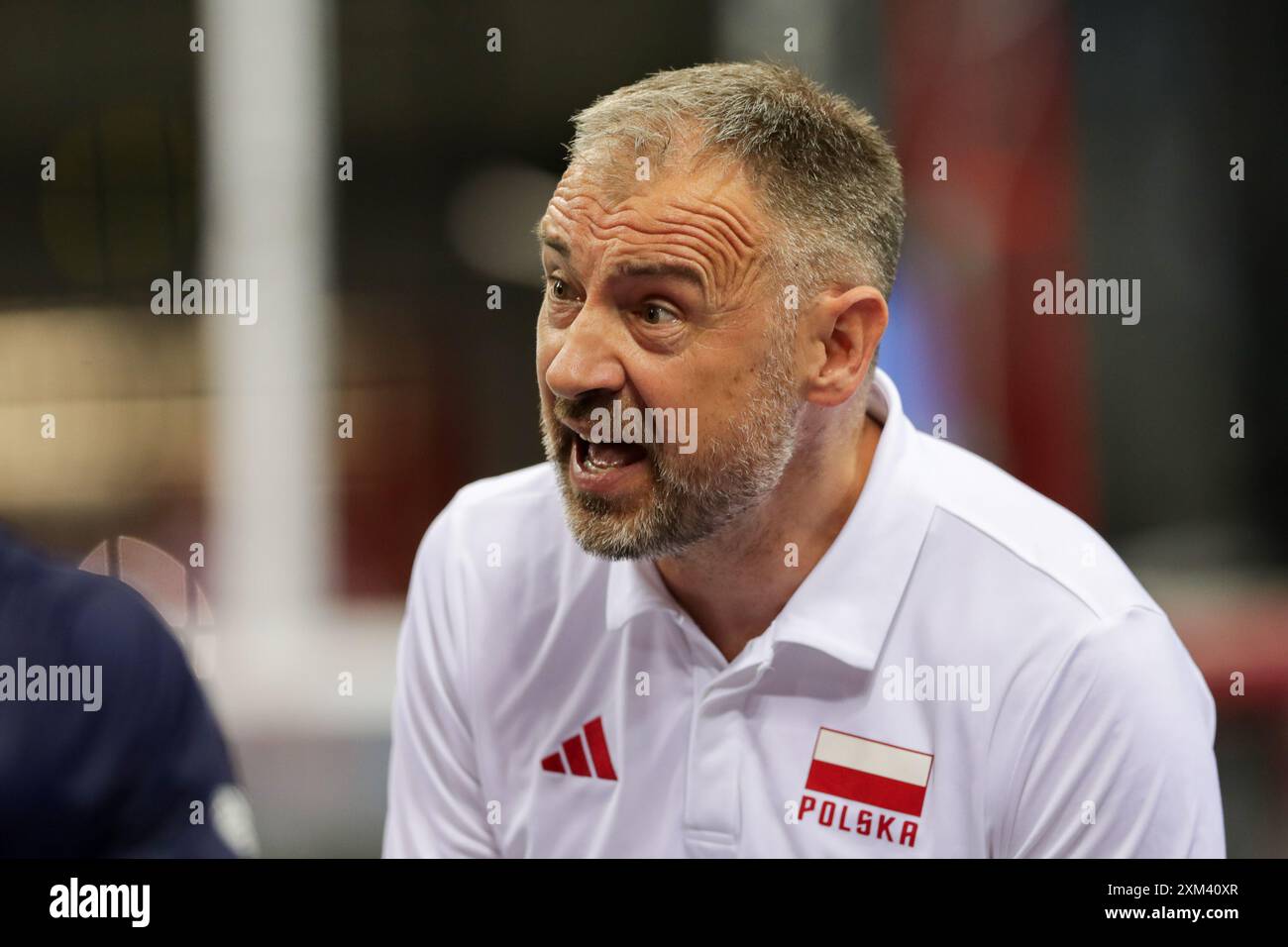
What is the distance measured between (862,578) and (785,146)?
64 centimetres

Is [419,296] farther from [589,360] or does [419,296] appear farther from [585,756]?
[585,756]

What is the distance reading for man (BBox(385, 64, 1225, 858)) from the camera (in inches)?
65.5

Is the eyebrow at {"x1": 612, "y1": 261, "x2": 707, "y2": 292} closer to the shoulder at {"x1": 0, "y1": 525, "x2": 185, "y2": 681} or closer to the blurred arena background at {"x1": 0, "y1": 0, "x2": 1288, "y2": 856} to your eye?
the blurred arena background at {"x1": 0, "y1": 0, "x2": 1288, "y2": 856}

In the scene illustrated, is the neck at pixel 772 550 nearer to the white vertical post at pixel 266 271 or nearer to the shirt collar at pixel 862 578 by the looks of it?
the shirt collar at pixel 862 578

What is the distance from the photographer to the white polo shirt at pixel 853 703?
1.66m

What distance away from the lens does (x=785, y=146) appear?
1700 mm

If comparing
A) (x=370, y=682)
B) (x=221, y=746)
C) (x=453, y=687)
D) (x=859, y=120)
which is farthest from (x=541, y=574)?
(x=859, y=120)

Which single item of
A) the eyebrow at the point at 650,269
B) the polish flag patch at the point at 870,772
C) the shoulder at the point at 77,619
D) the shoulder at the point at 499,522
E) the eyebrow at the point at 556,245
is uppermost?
the eyebrow at the point at 556,245

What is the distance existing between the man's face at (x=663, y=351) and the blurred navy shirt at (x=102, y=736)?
713 mm

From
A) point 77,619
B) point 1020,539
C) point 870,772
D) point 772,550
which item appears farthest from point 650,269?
point 77,619

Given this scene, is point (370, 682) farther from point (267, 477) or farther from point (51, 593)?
point (51, 593)

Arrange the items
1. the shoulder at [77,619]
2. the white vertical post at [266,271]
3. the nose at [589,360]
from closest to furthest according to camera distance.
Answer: the nose at [589,360] < the shoulder at [77,619] < the white vertical post at [266,271]

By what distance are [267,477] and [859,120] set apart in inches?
45.0

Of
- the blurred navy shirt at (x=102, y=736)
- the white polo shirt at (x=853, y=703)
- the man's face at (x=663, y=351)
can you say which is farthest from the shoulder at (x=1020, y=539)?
the blurred navy shirt at (x=102, y=736)
